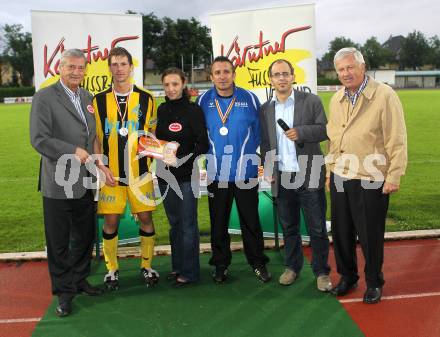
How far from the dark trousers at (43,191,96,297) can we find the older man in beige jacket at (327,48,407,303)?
219cm

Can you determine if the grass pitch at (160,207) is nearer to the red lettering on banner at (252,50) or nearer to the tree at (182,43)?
the red lettering on banner at (252,50)

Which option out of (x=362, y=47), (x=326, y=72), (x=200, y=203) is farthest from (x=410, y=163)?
(x=362, y=47)

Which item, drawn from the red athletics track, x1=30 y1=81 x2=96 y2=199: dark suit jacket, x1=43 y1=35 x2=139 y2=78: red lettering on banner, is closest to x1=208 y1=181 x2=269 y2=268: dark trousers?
the red athletics track

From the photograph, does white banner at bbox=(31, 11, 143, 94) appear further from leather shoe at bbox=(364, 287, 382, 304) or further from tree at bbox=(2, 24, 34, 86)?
tree at bbox=(2, 24, 34, 86)

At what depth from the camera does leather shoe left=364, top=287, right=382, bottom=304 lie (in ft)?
12.8

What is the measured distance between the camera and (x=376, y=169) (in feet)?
12.0

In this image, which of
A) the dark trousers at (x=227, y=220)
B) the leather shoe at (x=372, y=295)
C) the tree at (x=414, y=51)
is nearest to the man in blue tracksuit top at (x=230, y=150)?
the dark trousers at (x=227, y=220)

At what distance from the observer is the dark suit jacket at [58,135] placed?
3.59m

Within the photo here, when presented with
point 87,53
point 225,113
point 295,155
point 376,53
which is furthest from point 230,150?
point 376,53

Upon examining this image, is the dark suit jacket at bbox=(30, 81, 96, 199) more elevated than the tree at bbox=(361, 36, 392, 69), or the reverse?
the tree at bbox=(361, 36, 392, 69)

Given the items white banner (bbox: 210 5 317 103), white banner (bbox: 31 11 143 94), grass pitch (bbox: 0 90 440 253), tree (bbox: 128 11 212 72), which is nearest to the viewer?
white banner (bbox: 31 11 143 94)

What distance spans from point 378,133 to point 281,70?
993 millimetres

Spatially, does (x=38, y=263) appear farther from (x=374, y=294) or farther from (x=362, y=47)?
(x=362, y=47)

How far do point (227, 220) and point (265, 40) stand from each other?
2229 millimetres
